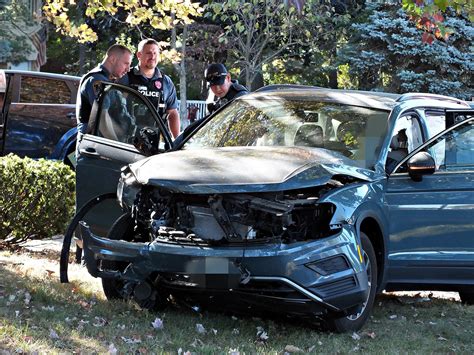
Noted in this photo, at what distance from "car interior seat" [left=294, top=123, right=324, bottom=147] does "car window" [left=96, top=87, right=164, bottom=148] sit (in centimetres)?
103

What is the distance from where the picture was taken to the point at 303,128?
672cm

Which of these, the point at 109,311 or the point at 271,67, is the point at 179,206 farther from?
the point at 271,67

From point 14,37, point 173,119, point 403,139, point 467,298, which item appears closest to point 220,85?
point 173,119

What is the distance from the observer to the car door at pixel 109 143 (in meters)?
6.81

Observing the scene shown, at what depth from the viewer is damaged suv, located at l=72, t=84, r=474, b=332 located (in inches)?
212

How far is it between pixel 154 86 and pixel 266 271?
3667mm

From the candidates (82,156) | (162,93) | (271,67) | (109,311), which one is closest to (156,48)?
(162,93)

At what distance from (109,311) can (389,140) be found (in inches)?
86.8

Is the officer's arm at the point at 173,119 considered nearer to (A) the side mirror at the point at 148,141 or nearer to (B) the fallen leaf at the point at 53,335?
(A) the side mirror at the point at 148,141

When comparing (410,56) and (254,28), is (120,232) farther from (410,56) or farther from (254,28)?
(410,56)

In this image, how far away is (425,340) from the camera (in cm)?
593

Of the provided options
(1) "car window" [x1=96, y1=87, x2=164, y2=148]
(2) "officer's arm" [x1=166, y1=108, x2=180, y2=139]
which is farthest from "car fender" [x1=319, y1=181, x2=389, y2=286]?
(2) "officer's arm" [x1=166, y1=108, x2=180, y2=139]

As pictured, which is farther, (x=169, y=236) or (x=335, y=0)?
(x=335, y=0)

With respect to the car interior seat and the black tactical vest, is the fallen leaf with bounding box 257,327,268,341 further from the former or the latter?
the black tactical vest
